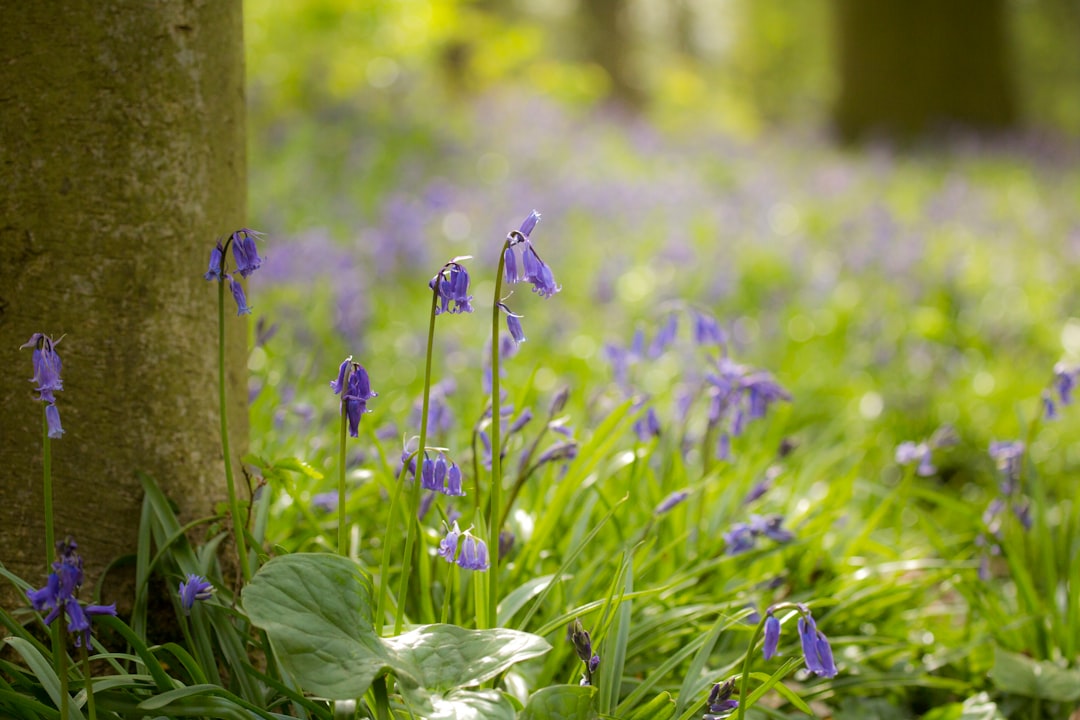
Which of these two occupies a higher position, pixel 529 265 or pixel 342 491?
pixel 529 265

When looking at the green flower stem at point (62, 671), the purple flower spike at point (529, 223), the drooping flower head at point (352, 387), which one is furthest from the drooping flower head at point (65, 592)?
the purple flower spike at point (529, 223)

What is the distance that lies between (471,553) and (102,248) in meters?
0.97

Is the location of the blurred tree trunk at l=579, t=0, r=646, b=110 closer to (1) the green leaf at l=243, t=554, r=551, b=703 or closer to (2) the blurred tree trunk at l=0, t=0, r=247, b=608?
(2) the blurred tree trunk at l=0, t=0, r=247, b=608

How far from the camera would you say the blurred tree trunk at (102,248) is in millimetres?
1799

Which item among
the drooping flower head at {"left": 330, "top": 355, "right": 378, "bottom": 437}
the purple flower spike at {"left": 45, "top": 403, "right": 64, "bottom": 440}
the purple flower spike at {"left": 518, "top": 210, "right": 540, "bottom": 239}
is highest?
the purple flower spike at {"left": 518, "top": 210, "right": 540, "bottom": 239}

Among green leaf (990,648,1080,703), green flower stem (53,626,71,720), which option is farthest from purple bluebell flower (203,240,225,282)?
green leaf (990,648,1080,703)

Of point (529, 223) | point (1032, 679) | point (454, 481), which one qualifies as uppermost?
point (529, 223)

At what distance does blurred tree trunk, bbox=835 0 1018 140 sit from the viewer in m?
12.5

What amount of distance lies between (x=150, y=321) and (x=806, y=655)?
1.40m

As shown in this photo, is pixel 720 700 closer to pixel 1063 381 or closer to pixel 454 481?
pixel 454 481

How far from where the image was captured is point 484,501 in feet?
7.17

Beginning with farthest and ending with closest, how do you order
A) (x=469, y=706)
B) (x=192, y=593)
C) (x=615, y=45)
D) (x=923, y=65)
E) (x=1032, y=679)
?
(x=615, y=45)
(x=923, y=65)
(x=1032, y=679)
(x=192, y=593)
(x=469, y=706)

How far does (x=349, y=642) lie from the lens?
144 cm

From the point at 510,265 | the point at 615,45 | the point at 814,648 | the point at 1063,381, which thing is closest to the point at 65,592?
the point at 510,265
